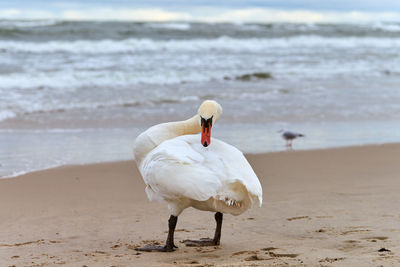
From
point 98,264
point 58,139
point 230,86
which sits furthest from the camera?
point 230,86

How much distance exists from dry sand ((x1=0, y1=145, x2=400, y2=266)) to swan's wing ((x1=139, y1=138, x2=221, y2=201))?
1.53ft

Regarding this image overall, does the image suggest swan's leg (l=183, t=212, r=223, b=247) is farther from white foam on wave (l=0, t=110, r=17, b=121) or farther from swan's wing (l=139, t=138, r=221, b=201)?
white foam on wave (l=0, t=110, r=17, b=121)

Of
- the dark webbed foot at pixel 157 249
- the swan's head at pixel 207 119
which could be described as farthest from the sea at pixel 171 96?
the swan's head at pixel 207 119

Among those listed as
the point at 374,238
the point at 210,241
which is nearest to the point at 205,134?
→ the point at 210,241

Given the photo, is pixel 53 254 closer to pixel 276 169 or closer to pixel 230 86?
pixel 276 169

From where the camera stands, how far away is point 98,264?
155 inches

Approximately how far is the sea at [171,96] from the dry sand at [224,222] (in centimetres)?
102

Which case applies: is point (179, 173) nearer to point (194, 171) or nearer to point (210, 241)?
point (194, 171)

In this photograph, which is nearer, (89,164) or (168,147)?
(168,147)

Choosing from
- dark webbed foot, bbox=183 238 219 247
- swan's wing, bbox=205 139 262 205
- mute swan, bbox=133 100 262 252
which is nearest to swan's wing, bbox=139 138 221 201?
mute swan, bbox=133 100 262 252

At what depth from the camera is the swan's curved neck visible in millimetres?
4801

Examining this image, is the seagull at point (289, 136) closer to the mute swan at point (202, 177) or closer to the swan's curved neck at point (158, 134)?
the swan's curved neck at point (158, 134)

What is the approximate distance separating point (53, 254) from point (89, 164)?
11.3 ft

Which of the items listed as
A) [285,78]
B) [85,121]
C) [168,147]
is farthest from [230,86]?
[168,147]
